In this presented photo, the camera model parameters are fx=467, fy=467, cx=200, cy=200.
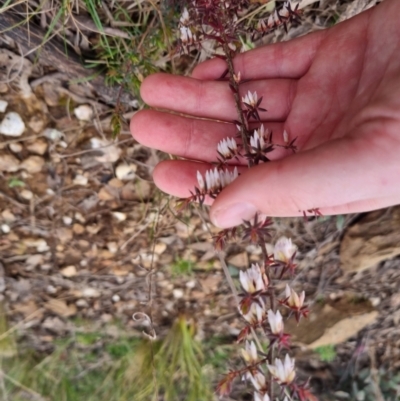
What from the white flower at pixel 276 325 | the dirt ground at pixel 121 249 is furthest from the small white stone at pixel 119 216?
the white flower at pixel 276 325

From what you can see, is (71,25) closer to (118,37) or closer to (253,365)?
(118,37)

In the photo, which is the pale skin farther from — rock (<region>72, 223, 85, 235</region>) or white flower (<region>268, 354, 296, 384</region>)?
rock (<region>72, 223, 85, 235</region>)

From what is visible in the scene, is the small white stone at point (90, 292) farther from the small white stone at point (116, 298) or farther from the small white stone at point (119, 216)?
the small white stone at point (119, 216)

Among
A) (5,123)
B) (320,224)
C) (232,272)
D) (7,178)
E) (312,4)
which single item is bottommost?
(232,272)

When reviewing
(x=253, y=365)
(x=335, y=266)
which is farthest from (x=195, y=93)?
(x=335, y=266)

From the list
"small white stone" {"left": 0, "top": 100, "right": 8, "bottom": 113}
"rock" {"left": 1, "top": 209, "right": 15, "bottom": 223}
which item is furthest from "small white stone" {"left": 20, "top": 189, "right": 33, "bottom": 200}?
"small white stone" {"left": 0, "top": 100, "right": 8, "bottom": 113}

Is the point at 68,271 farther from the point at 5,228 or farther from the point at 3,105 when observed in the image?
the point at 3,105

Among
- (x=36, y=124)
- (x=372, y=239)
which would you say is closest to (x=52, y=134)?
(x=36, y=124)
